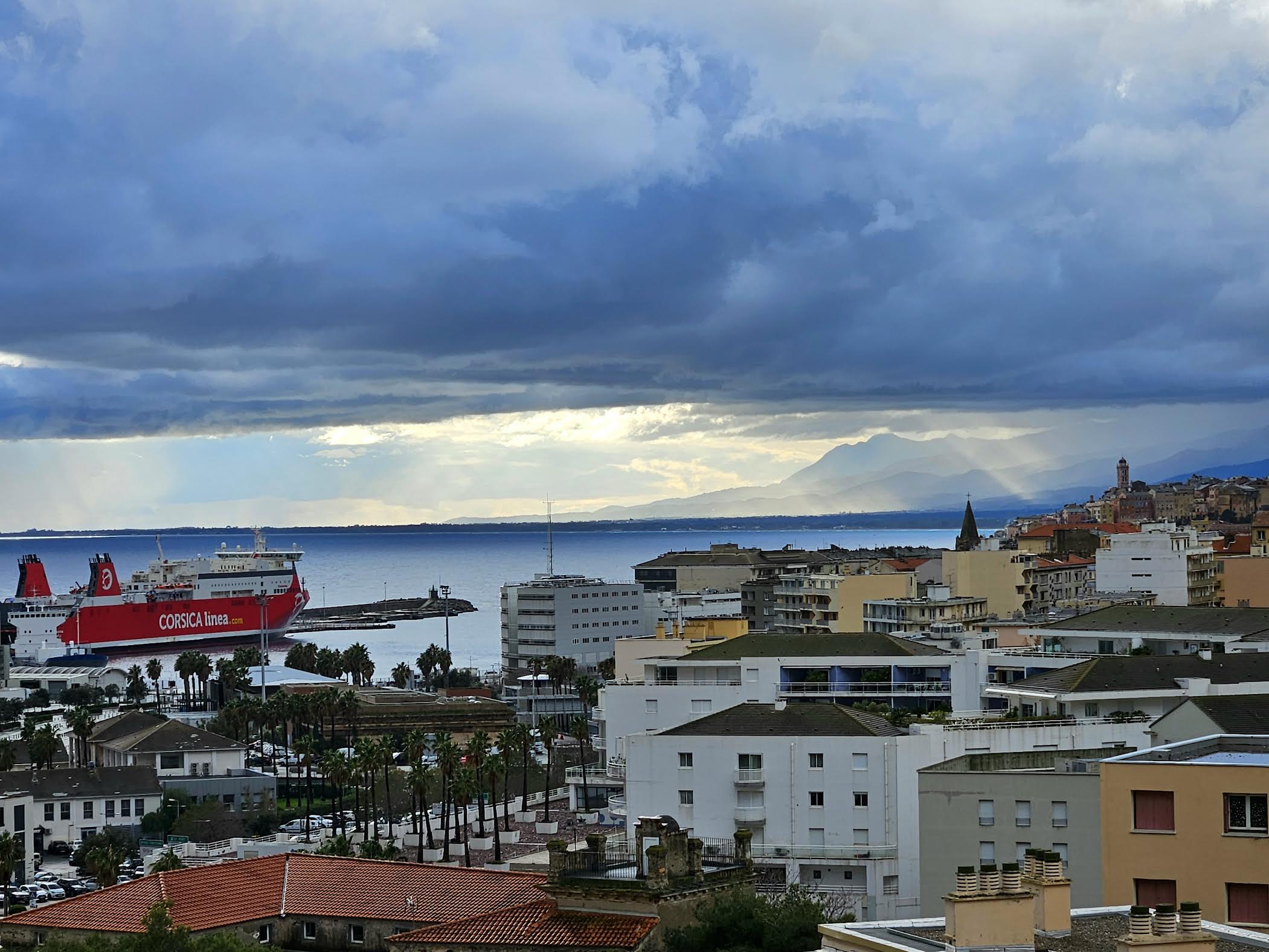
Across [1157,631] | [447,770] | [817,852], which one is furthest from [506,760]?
[817,852]

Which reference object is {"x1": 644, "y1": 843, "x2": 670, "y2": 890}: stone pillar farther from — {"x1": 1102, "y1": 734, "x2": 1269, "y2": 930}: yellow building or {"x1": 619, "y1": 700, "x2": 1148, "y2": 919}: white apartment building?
{"x1": 619, "y1": 700, "x2": 1148, "y2": 919}: white apartment building

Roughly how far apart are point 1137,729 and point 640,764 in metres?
12.7

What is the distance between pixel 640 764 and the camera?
47500 millimetres

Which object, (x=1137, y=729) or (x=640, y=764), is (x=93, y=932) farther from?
(x=1137, y=729)

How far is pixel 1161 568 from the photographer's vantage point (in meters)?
106

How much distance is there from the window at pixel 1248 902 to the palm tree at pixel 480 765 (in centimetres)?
4547

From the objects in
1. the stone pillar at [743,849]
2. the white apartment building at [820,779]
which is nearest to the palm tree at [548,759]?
the white apartment building at [820,779]

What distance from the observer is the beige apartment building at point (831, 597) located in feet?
338

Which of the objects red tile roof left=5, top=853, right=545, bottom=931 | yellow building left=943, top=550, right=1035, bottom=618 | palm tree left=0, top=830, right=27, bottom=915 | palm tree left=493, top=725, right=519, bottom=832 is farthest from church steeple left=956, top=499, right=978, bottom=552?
red tile roof left=5, top=853, right=545, bottom=931

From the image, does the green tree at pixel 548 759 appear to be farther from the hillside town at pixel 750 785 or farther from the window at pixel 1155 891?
the window at pixel 1155 891

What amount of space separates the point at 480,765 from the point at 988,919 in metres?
52.6

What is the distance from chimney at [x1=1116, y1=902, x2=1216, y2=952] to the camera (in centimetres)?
1537

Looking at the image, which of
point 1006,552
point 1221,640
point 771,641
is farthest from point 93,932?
point 1006,552

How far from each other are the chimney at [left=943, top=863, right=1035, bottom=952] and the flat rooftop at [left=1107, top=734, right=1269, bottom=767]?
19.4 ft
